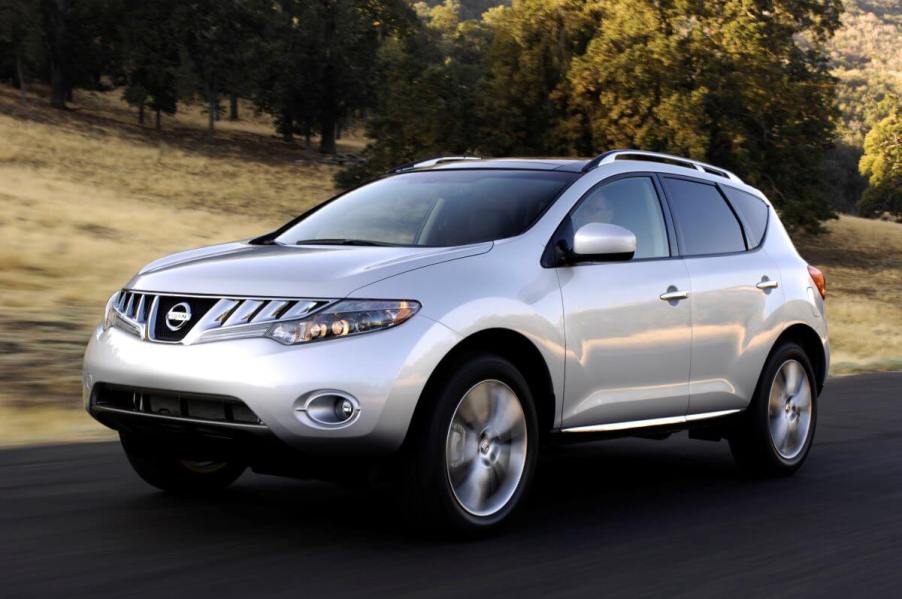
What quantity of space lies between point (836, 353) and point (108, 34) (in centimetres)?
5205

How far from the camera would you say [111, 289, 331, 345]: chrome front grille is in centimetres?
529

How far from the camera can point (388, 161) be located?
36844 mm

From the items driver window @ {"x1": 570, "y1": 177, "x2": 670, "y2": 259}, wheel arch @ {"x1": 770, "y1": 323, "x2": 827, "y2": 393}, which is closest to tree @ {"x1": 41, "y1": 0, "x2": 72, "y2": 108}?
wheel arch @ {"x1": 770, "y1": 323, "x2": 827, "y2": 393}

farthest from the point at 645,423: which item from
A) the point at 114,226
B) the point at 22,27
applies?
the point at 22,27

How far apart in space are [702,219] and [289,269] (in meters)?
2.80

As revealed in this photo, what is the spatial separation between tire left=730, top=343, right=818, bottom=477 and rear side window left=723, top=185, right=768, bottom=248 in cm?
66

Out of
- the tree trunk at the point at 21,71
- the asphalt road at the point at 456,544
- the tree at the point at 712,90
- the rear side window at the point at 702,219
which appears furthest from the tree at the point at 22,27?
the rear side window at the point at 702,219

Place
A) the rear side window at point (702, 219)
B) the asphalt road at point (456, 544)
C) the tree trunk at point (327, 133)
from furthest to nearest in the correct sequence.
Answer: the tree trunk at point (327, 133) → the rear side window at point (702, 219) → the asphalt road at point (456, 544)

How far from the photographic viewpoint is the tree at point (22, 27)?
5822 centimetres

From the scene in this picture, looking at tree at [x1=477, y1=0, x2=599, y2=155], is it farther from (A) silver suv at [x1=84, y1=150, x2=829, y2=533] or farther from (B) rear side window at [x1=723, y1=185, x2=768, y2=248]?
(A) silver suv at [x1=84, y1=150, x2=829, y2=533]

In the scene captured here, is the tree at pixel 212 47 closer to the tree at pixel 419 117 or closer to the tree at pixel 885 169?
the tree at pixel 419 117

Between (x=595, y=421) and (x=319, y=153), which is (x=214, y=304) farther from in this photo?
(x=319, y=153)

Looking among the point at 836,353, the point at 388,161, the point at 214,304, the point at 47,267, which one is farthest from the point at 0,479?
the point at 388,161

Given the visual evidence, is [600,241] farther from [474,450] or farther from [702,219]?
[702,219]
